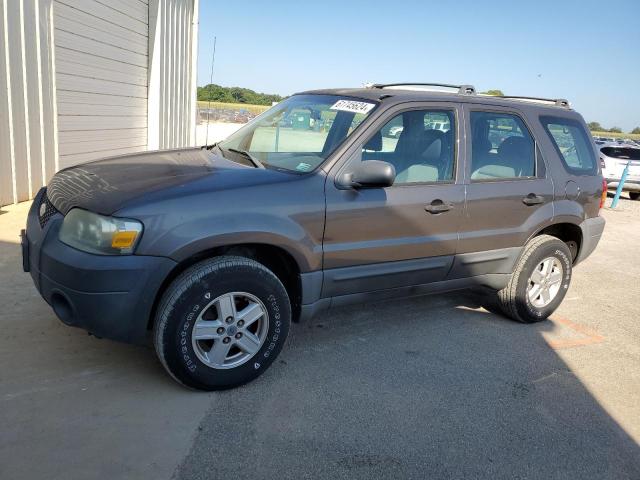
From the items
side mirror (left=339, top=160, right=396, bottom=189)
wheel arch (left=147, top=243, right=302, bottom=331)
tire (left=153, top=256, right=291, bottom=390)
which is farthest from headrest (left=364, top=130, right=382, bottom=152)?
tire (left=153, top=256, right=291, bottom=390)

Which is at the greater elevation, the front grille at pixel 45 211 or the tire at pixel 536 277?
the front grille at pixel 45 211

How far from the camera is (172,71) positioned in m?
10.9

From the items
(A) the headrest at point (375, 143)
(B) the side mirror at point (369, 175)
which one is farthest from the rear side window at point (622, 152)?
(B) the side mirror at point (369, 175)

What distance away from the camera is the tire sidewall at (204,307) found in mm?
2951

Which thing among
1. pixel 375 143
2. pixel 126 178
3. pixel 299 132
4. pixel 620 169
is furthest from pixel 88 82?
pixel 620 169

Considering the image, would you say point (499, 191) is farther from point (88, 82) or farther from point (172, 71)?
point (172, 71)

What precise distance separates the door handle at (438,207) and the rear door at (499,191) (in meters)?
0.20

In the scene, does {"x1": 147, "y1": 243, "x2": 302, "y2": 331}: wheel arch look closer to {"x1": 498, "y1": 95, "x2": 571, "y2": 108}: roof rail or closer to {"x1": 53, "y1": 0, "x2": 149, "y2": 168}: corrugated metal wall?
{"x1": 498, "y1": 95, "x2": 571, "y2": 108}: roof rail

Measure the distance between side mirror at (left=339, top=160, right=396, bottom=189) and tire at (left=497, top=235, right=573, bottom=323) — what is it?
1816mm

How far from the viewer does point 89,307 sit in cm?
283

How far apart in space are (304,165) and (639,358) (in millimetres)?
Result: 3145

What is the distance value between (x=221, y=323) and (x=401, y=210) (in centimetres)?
143

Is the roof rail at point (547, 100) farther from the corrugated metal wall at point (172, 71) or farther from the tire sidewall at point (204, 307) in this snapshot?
the corrugated metal wall at point (172, 71)

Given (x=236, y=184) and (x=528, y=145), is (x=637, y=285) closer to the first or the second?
(x=528, y=145)
